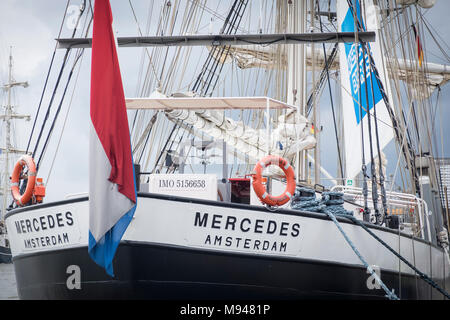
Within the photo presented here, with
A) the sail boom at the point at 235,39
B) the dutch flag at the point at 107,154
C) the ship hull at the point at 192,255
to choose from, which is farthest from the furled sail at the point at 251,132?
the dutch flag at the point at 107,154

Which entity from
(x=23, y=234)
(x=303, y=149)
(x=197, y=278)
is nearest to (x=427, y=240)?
(x=303, y=149)

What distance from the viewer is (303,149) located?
1280cm

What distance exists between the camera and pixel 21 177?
8156 mm

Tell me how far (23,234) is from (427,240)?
759cm

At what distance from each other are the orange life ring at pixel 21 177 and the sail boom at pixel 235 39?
2.50m

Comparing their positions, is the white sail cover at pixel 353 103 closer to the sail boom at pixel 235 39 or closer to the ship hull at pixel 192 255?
the sail boom at pixel 235 39

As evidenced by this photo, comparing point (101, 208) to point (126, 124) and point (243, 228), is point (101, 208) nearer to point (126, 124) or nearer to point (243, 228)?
point (126, 124)

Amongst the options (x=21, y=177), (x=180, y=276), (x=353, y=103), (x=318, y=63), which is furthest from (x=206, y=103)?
(x=318, y=63)

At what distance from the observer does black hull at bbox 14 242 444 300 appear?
22.5 feet

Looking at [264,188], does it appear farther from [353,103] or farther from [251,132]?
[353,103]

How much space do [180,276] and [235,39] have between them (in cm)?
444

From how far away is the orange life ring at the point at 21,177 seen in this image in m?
7.62

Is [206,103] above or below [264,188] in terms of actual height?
above
